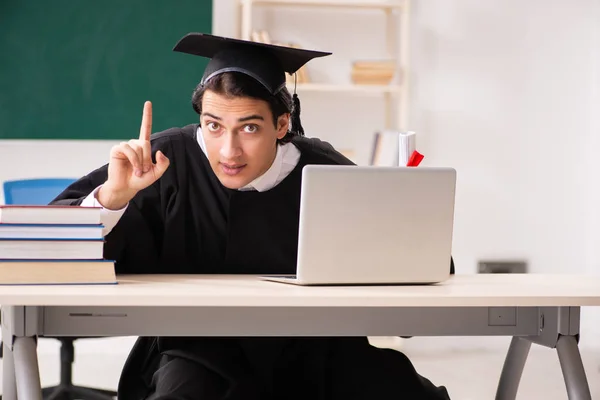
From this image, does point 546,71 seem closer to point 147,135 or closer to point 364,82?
point 364,82

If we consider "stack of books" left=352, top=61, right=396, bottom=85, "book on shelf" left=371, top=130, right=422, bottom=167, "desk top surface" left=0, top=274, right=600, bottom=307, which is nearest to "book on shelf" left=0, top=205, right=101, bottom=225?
"desk top surface" left=0, top=274, right=600, bottom=307

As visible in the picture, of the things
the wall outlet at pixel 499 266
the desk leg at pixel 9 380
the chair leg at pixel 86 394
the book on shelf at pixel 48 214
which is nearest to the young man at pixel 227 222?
the book on shelf at pixel 48 214

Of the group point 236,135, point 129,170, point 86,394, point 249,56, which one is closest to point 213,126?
point 236,135

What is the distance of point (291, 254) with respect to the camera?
218 centimetres

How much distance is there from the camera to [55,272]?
5.33 feet

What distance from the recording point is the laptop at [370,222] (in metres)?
1.66

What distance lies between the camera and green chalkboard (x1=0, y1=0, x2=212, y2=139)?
4230mm

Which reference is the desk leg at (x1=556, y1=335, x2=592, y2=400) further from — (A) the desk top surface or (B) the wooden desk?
(A) the desk top surface

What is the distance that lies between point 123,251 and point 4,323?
40 cm

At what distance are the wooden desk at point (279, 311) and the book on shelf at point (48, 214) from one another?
144 mm

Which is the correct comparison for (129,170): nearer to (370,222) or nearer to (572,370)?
(370,222)

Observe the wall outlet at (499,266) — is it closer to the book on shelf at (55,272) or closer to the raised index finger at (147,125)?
the raised index finger at (147,125)

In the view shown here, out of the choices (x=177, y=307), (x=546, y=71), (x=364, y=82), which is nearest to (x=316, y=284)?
(x=177, y=307)

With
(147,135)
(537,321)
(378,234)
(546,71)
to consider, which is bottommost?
(537,321)
